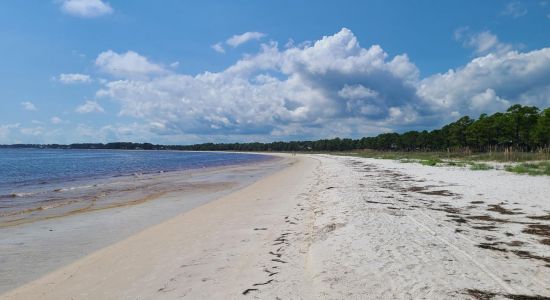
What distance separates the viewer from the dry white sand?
5598 millimetres

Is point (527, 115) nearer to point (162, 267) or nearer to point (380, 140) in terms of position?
point (162, 267)

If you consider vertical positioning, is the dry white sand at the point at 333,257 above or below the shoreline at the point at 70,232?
above

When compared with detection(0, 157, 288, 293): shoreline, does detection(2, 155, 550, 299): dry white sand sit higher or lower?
higher

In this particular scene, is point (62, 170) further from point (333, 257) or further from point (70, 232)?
point (333, 257)

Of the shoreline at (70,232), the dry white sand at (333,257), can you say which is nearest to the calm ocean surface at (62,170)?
the shoreline at (70,232)

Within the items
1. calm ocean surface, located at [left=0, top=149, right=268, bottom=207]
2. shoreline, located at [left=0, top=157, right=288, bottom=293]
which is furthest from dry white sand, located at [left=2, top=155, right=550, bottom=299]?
calm ocean surface, located at [left=0, top=149, right=268, bottom=207]

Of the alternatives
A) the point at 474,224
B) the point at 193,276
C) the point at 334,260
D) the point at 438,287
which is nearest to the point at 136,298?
the point at 193,276

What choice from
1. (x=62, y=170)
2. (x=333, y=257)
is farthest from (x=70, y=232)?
(x=62, y=170)

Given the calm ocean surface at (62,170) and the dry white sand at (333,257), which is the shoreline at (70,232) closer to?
the dry white sand at (333,257)

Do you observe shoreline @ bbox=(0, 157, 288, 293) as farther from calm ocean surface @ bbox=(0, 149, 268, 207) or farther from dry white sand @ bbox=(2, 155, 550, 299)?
calm ocean surface @ bbox=(0, 149, 268, 207)

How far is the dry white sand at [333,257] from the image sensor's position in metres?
5.60

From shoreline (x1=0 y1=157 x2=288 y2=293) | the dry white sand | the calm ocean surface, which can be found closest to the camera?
the dry white sand

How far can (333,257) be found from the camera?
6.98 m

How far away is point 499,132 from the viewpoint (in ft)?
207
